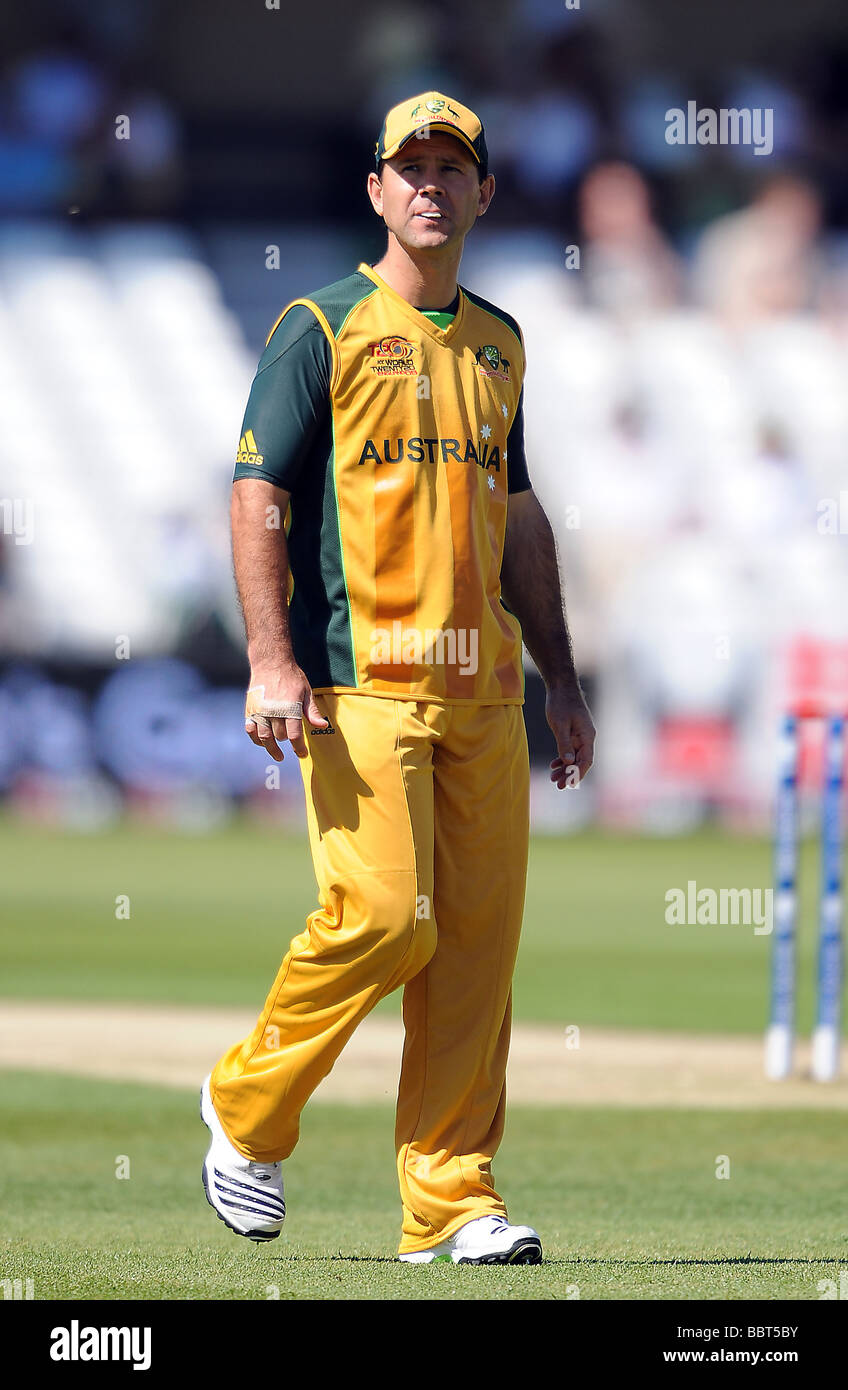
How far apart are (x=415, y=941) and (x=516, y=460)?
130 cm

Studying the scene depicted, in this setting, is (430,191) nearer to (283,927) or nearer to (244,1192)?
(244,1192)

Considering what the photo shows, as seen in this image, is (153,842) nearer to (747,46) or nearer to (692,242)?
(692,242)

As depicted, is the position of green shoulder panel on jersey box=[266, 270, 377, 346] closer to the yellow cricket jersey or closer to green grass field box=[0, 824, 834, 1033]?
the yellow cricket jersey

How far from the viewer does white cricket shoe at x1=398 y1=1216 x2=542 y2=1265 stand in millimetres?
5020

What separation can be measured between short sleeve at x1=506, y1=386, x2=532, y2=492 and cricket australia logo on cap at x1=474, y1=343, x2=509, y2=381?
0.45 feet

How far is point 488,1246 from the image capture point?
5023mm

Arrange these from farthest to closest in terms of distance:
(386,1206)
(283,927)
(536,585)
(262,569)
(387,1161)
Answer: (283,927) < (387,1161) < (386,1206) < (536,585) < (262,569)

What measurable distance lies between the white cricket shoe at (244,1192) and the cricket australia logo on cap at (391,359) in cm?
181

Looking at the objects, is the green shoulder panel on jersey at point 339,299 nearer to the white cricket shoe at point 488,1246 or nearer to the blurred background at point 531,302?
the white cricket shoe at point 488,1246

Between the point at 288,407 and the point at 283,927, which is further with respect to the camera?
the point at 283,927

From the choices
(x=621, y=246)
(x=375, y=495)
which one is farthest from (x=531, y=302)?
(x=375, y=495)

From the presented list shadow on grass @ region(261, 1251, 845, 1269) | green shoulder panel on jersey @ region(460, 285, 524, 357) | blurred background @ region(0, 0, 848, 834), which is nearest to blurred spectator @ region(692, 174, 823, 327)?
blurred background @ region(0, 0, 848, 834)

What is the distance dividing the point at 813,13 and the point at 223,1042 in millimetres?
27105

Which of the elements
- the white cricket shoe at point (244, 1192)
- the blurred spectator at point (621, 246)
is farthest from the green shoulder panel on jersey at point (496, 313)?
the blurred spectator at point (621, 246)
